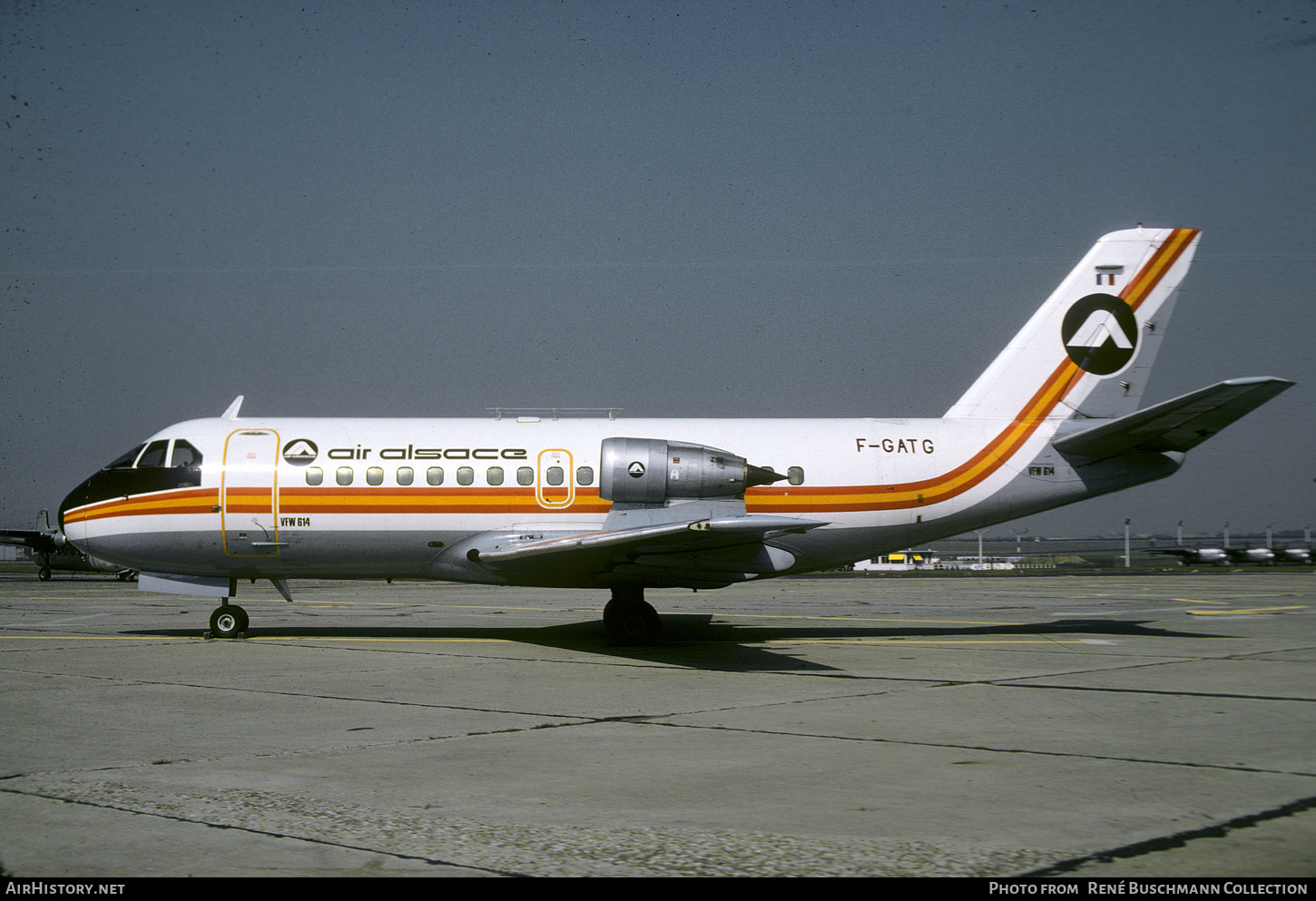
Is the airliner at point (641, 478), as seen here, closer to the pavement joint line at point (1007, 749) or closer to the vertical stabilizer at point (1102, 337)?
the vertical stabilizer at point (1102, 337)

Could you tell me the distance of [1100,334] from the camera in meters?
20.2

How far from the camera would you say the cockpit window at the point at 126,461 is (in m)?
19.5

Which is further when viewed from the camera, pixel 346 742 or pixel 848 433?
pixel 848 433

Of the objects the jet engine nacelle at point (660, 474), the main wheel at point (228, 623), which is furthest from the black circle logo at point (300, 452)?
the jet engine nacelle at point (660, 474)

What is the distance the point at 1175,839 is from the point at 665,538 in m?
10.6

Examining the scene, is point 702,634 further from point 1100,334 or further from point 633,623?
point 1100,334

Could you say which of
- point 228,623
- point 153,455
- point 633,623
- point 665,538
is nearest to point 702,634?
point 633,623

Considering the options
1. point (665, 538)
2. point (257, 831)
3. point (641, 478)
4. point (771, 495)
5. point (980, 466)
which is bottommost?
point (257, 831)

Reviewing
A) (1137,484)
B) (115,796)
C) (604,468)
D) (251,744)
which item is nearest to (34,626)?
(604,468)

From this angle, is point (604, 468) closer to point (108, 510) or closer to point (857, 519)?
point (857, 519)

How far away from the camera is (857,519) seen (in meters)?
19.3

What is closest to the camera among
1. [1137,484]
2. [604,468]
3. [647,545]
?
[647,545]
